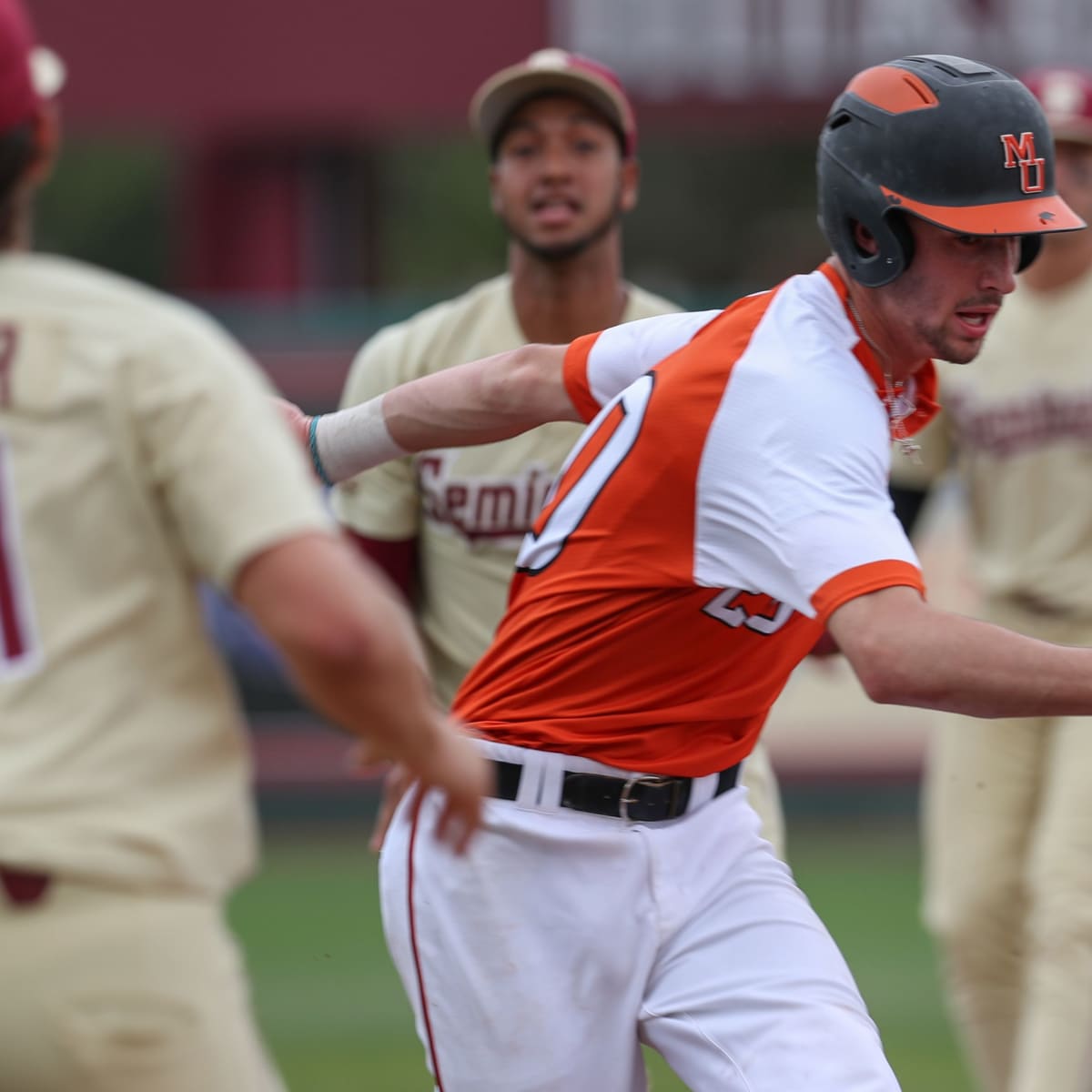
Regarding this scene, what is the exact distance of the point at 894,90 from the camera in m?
3.93

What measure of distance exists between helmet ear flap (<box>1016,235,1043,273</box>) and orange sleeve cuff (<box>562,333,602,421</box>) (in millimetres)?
858

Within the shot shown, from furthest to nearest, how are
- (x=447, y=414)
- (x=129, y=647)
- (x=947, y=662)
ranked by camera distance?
(x=447, y=414) < (x=947, y=662) < (x=129, y=647)

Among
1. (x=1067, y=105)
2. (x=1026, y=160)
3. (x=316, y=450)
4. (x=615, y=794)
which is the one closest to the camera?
(x=1026, y=160)

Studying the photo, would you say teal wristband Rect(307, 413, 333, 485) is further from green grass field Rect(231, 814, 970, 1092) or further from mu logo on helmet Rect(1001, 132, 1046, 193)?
green grass field Rect(231, 814, 970, 1092)

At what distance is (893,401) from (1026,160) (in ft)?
1.61

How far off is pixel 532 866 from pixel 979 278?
133 centimetres

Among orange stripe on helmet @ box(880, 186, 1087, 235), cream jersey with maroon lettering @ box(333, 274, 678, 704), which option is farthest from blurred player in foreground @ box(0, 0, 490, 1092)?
cream jersey with maroon lettering @ box(333, 274, 678, 704)

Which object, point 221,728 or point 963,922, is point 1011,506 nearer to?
point 963,922

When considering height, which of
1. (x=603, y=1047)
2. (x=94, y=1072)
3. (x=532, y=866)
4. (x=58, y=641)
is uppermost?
(x=58, y=641)

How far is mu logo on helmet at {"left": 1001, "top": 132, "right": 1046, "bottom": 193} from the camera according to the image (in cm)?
384

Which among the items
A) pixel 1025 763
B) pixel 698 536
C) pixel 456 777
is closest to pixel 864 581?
pixel 698 536

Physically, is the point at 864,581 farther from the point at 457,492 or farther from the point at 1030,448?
the point at 1030,448

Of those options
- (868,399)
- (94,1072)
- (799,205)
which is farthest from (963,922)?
(799,205)

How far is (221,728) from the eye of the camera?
2879 mm
